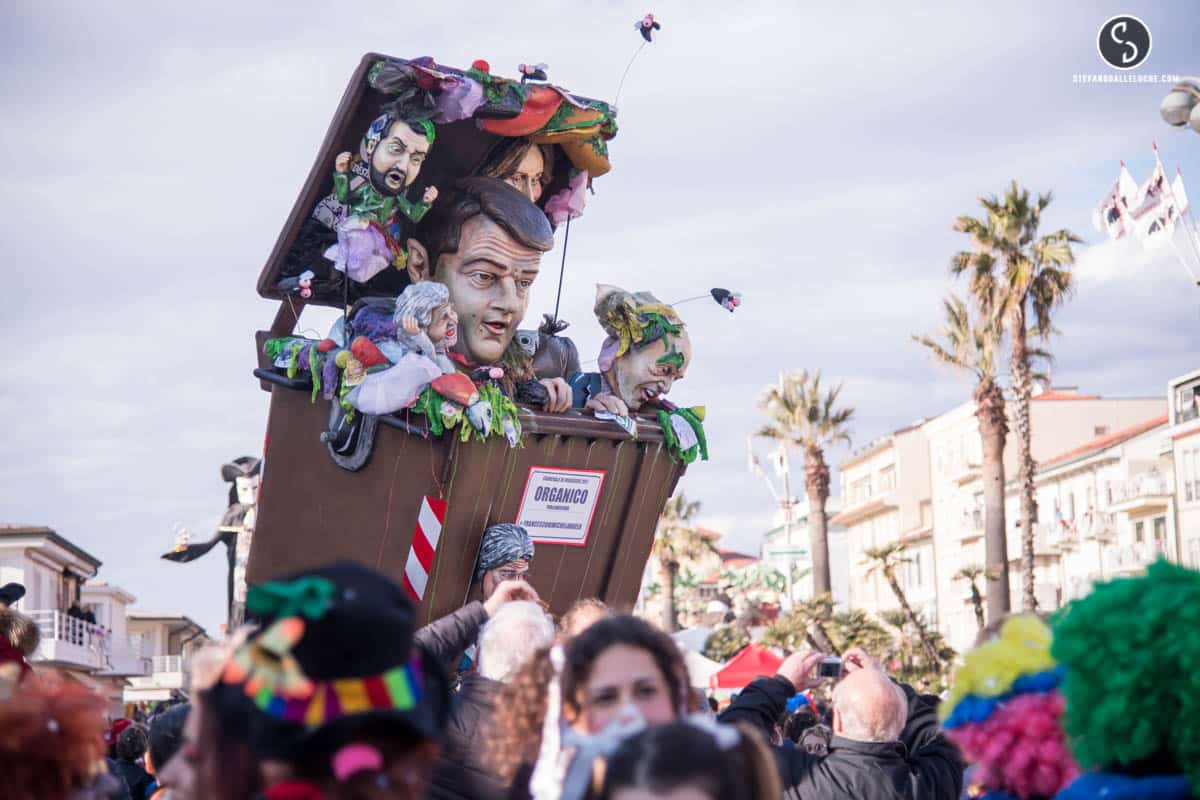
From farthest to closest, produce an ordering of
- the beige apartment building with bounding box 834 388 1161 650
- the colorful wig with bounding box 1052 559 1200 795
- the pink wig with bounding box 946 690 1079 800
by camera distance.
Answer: the beige apartment building with bounding box 834 388 1161 650, the pink wig with bounding box 946 690 1079 800, the colorful wig with bounding box 1052 559 1200 795

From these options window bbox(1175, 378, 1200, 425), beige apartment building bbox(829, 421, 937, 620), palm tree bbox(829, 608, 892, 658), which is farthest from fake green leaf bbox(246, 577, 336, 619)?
beige apartment building bbox(829, 421, 937, 620)

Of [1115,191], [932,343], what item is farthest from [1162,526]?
[1115,191]

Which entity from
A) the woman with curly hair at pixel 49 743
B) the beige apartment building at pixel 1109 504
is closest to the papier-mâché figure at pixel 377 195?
the woman with curly hair at pixel 49 743

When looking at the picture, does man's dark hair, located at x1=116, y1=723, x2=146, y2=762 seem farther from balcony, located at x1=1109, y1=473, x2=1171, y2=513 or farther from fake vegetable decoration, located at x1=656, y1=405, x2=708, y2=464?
balcony, located at x1=1109, y1=473, x2=1171, y2=513

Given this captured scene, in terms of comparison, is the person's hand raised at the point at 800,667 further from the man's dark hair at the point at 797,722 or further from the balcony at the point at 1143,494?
the balcony at the point at 1143,494

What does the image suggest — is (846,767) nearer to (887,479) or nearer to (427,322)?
(427,322)

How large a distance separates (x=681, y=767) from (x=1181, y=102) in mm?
10958

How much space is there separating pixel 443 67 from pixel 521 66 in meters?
0.52

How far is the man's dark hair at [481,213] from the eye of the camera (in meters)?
8.17

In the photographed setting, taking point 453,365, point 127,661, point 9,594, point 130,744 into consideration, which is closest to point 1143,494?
point 127,661

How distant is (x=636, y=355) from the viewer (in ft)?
Answer: 28.3

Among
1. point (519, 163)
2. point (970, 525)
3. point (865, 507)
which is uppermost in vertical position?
point (865, 507)

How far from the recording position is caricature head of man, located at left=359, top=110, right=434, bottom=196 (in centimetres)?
763

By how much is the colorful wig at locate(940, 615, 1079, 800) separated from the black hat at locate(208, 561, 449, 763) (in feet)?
4.23
